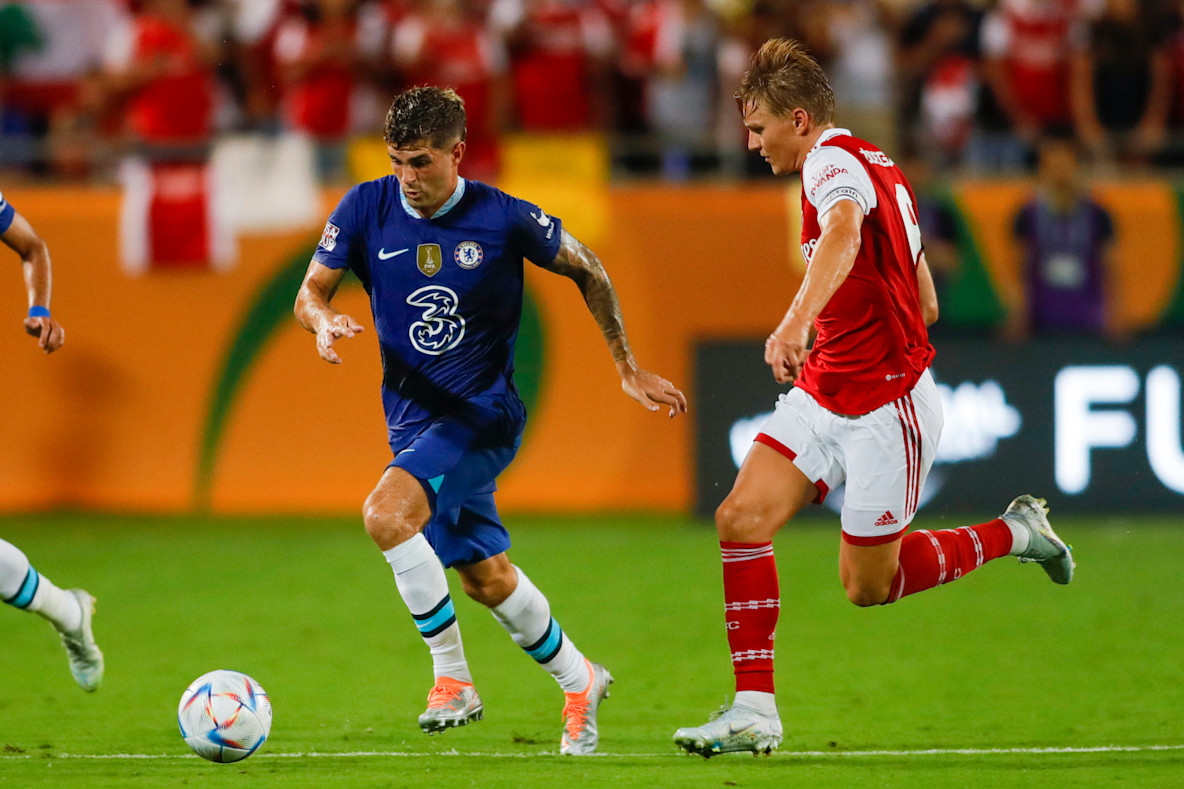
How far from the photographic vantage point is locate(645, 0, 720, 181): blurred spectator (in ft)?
40.3

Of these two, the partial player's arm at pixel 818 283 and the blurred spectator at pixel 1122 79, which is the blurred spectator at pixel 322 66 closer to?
the blurred spectator at pixel 1122 79

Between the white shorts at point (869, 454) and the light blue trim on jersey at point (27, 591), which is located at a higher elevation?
the white shorts at point (869, 454)

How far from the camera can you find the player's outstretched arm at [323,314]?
510 cm

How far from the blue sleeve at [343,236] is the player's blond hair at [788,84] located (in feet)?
4.74

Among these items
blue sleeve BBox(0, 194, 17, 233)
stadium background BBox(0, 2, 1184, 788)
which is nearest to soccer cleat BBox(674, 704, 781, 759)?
stadium background BBox(0, 2, 1184, 788)

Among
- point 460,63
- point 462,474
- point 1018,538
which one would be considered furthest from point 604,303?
point 460,63

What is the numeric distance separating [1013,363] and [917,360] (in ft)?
18.7

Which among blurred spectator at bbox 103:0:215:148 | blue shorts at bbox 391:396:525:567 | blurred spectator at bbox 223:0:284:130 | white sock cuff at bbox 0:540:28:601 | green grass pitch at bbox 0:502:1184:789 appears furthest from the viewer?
blurred spectator at bbox 223:0:284:130

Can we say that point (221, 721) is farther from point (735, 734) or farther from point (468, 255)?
point (468, 255)

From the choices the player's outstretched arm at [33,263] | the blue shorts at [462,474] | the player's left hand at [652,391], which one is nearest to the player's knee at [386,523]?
the blue shorts at [462,474]

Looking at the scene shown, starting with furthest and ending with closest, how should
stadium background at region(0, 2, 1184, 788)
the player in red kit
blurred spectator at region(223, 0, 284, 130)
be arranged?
blurred spectator at region(223, 0, 284, 130) < stadium background at region(0, 2, 1184, 788) < the player in red kit

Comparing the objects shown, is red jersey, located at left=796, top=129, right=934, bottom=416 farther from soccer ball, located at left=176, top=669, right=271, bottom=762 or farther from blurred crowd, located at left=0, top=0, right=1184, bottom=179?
blurred crowd, located at left=0, top=0, right=1184, bottom=179

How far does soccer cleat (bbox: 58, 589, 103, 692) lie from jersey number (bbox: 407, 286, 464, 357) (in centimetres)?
185

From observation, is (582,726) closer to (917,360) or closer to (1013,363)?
(917,360)
